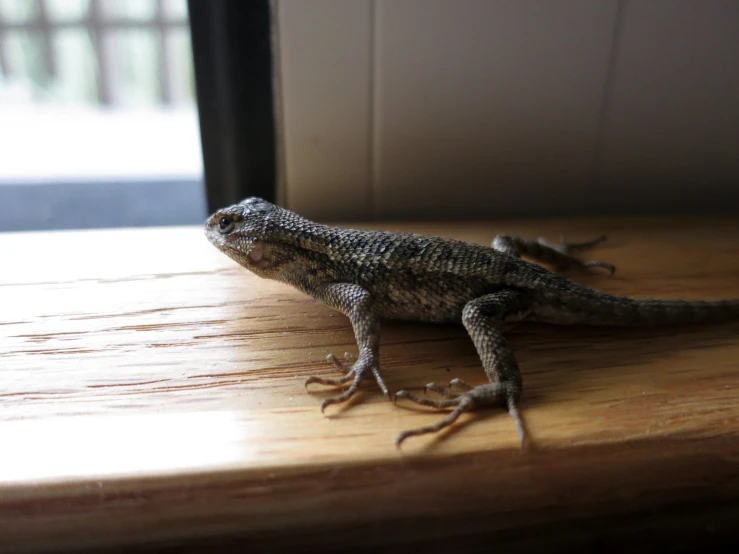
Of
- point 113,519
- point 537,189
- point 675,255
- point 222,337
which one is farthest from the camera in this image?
point 537,189

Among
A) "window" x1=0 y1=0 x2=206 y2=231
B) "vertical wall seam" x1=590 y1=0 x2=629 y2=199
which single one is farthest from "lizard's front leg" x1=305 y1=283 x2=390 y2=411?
"vertical wall seam" x1=590 y1=0 x2=629 y2=199

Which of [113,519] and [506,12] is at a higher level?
[506,12]

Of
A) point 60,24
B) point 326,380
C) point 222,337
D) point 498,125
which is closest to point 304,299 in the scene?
point 222,337

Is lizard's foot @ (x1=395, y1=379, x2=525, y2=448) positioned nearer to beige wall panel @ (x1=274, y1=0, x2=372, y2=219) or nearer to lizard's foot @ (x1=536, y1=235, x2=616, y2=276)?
lizard's foot @ (x1=536, y1=235, x2=616, y2=276)

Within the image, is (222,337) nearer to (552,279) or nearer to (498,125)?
(552,279)

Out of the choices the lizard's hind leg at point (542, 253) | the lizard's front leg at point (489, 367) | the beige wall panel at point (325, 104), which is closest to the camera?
the lizard's front leg at point (489, 367)

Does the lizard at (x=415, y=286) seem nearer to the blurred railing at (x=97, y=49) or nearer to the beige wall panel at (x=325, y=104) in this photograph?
the beige wall panel at (x=325, y=104)

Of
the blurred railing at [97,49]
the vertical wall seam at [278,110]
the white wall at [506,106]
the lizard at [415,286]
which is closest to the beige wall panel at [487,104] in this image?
the white wall at [506,106]
